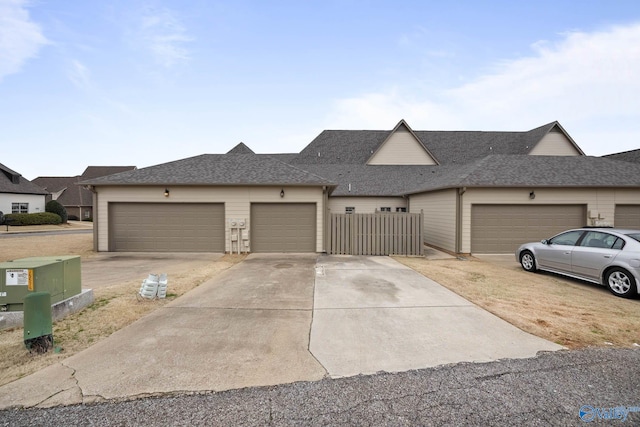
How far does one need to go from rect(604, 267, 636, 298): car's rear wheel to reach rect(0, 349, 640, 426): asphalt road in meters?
4.33

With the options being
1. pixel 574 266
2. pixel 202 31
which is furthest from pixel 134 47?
pixel 574 266

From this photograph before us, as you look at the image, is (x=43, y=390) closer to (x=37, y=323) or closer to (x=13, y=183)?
(x=37, y=323)

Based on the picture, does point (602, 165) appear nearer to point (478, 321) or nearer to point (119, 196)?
point (478, 321)

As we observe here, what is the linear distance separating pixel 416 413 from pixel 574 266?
299 inches

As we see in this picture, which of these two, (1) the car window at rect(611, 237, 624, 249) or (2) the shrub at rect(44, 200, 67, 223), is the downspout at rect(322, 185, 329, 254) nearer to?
(1) the car window at rect(611, 237, 624, 249)

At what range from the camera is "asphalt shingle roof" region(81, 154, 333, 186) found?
1241 cm

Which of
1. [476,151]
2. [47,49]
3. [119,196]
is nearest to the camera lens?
[47,49]

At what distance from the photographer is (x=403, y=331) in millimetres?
4363

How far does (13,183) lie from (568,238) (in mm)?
45828

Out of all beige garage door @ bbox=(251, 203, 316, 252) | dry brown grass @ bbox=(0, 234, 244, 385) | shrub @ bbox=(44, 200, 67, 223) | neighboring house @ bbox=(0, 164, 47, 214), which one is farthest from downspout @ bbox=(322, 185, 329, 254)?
neighboring house @ bbox=(0, 164, 47, 214)

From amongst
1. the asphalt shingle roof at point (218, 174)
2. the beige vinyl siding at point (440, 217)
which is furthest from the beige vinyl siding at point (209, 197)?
the beige vinyl siding at point (440, 217)

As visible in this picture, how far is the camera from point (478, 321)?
4.76 metres

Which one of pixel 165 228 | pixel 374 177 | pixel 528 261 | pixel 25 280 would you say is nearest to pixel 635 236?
pixel 528 261

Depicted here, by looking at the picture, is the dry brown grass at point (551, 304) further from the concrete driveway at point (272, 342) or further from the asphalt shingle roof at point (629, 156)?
the asphalt shingle roof at point (629, 156)
